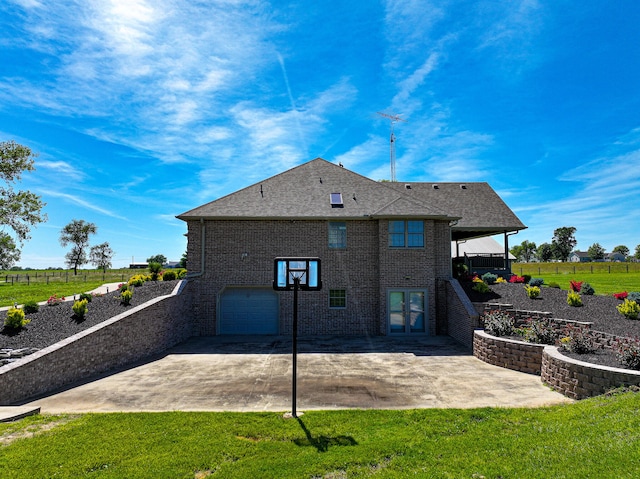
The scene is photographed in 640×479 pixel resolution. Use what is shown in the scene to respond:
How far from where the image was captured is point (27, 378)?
8344mm

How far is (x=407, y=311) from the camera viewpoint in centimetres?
1579

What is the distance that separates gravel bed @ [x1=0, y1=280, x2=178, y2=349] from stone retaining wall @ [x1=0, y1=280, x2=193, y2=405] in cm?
118

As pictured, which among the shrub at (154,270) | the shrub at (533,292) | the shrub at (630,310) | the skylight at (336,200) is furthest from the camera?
the shrub at (154,270)

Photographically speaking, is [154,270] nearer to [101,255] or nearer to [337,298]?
[337,298]

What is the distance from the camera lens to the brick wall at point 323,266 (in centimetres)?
1580

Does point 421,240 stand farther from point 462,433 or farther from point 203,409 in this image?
point 203,409

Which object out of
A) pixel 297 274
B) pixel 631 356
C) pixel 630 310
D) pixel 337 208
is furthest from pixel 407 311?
pixel 297 274

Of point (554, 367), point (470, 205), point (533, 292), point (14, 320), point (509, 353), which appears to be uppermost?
point (470, 205)

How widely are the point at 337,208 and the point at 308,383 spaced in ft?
29.6

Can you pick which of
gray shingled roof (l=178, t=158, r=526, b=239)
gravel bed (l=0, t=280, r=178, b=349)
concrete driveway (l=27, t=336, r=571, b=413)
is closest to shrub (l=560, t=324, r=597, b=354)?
concrete driveway (l=27, t=336, r=571, b=413)

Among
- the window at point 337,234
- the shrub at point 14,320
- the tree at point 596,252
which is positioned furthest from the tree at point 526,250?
the shrub at point 14,320

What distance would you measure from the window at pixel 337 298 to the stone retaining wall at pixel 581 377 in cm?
846

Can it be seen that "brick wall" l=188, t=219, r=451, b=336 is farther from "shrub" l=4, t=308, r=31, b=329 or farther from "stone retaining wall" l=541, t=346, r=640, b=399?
"stone retaining wall" l=541, t=346, r=640, b=399

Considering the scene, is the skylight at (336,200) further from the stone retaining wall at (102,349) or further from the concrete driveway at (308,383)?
the stone retaining wall at (102,349)
